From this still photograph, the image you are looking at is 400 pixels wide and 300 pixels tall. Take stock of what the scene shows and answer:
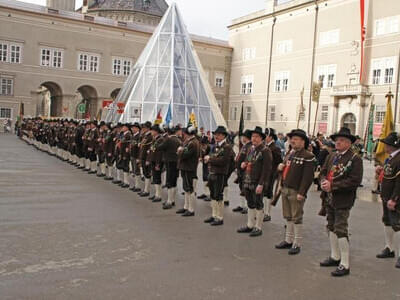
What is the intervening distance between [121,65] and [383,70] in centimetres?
2556

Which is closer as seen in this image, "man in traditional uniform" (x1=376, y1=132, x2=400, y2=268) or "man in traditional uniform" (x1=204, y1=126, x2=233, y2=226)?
"man in traditional uniform" (x1=376, y1=132, x2=400, y2=268)

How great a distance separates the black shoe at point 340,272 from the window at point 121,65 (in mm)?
41153

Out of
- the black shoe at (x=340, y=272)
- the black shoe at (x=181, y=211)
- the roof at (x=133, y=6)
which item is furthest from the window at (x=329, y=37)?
the roof at (x=133, y=6)

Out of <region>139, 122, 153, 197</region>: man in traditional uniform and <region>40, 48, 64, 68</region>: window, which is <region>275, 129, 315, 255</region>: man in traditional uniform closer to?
<region>139, 122, 153, 197</region>: man in traditional uniform

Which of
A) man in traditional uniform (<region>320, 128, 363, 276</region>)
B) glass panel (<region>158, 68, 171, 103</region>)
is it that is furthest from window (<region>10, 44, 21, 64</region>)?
man in traditional uniform (<region>320, 128, 363, 276</region>)

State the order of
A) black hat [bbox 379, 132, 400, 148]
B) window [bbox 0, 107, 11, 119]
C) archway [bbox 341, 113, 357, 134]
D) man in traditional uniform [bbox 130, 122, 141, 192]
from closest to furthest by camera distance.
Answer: black hat [bbox 379, 132, 400, 148]
man in traditional uniform [bbox 130, 122, 141, 192]
archway [bbox 341, 113, 357, 134]
window [bbox 0, 107, 11, 119]

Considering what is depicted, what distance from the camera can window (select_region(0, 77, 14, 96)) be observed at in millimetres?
37981

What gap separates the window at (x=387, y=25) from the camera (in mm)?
31578

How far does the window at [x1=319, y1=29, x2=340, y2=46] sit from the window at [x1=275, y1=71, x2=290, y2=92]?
15.8ft

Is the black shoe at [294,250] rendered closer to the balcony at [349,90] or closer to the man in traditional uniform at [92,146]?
the man in traditional uniform at [92,146]

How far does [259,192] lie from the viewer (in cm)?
612

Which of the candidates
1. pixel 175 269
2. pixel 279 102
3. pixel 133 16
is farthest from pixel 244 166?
pixel 133 16

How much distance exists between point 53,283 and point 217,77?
153 ft

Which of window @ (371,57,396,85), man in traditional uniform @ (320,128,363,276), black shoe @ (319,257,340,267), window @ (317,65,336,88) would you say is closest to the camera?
man in traditional uniform @ (320,128,363,276)
